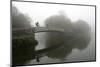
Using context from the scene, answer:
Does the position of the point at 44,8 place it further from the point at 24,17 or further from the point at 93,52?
the point at 93,52

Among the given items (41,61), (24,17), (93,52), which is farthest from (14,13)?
(93,52)

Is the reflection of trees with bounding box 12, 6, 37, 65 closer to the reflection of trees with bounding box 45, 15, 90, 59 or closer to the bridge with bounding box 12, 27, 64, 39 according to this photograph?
the bridge with bounding box 12, 27, 64, 39

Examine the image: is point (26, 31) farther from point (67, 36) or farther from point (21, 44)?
point (67, 36)

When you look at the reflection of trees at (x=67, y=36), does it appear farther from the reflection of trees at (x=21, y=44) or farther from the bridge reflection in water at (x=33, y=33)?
the reflection of trees at (x=21, y=44)

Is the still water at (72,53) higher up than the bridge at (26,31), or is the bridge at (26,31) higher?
the bridge at (26,31)

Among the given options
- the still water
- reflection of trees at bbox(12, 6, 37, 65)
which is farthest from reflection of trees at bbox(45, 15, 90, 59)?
reflection of trees at bbox(12, 6, 37, 65)

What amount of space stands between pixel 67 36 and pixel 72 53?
0.22m

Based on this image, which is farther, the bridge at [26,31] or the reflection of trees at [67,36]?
the reflection of trees at [67,36]

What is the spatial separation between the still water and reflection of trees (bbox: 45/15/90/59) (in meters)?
0.03

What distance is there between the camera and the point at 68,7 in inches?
74.6

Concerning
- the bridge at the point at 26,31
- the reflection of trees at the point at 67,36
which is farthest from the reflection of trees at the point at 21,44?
the reflection of trees at the point at 67,36

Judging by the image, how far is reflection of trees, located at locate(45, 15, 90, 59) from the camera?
72.1 inches

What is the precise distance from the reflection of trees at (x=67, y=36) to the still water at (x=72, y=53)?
3 cm

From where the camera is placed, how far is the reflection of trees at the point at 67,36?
6.01 feet
